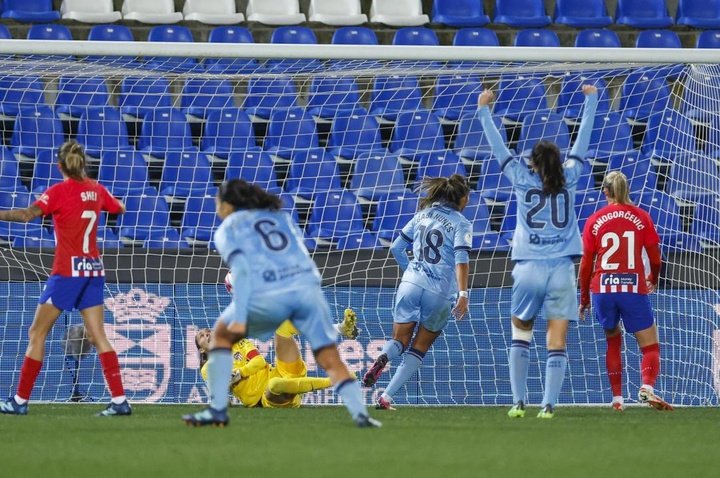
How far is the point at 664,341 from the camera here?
1234 cm

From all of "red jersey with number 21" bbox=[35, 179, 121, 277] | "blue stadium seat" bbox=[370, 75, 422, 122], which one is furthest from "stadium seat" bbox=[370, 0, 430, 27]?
"red jersey with number 21" bbox=[35, 179, 121, 277]

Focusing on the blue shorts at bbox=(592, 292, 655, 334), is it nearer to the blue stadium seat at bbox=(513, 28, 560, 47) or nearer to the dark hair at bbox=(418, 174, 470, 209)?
the dark hair at bbox=(418, 174, 470, 209)

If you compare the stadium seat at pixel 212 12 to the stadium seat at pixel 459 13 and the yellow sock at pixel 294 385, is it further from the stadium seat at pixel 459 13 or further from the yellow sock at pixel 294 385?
the yellow sock at pixel 294 385

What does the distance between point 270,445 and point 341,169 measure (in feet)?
23.6

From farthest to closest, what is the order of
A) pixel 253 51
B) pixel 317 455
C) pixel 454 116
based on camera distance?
pixel 454 116, pixel 253 51, pixel 317 455

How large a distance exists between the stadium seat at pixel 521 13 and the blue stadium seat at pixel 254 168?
510cm

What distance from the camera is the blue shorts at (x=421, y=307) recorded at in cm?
1009

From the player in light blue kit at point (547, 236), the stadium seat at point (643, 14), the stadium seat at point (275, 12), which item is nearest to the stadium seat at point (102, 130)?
the stadium seat at point (275, 12)

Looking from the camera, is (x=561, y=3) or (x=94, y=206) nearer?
(x=94, y=206)

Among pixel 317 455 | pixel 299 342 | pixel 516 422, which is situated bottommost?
pixel 317 455

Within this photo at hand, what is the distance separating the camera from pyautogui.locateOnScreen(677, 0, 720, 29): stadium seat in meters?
17.8

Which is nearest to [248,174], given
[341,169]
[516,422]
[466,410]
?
[341,169]

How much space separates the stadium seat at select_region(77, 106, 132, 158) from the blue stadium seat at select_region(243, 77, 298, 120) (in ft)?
4.34

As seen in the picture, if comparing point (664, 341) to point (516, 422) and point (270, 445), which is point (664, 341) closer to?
point (516, 422)
